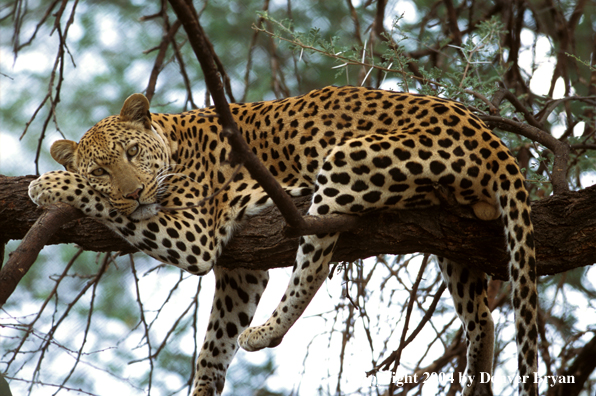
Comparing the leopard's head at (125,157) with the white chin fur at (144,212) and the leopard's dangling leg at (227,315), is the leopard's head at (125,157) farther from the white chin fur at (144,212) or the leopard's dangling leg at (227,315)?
the leopard's dangling leg at (227,315)

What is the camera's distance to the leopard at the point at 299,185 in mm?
3939

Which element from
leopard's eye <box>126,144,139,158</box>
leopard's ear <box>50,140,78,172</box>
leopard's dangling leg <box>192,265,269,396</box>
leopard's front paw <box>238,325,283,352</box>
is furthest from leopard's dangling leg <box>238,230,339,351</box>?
leopard's ear <box>50,140,78,172</box>

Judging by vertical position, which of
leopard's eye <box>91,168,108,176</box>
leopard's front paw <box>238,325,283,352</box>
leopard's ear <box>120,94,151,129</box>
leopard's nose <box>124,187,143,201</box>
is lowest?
leopard's front paw <box>238,325,283,352</box>

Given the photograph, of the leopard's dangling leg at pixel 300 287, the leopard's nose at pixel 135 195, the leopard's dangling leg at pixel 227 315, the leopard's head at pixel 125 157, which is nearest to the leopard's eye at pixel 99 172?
the leopard's head at pixel 125 157

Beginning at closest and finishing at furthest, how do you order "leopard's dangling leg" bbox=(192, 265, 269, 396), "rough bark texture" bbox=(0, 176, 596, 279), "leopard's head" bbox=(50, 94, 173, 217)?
"rough bark texture" bbox=(0, 176, 596, 279) → "leopard's head" bbox=(50, 94, 173, 217) → "leopard's dangling leg" bbox=(192, 265, 269, 396)

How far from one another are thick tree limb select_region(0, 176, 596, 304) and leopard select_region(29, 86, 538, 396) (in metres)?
0.09

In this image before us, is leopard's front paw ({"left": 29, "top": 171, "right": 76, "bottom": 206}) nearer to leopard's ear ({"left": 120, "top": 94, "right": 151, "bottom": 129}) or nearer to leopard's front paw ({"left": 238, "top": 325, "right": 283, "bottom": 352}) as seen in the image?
leopard's ear ({"left": 120, "top": 94, "right": 151, "bottom": 129})

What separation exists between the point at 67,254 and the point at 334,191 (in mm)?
8474

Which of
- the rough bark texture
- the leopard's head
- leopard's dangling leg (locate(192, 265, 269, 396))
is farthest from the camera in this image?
leopard's dangling leg (locate(192, 265, 269, 396))

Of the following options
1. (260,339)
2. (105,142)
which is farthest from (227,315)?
(105,142)

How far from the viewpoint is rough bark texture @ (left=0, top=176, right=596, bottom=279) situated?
389 cm

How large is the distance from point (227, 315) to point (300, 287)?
1.31 meters

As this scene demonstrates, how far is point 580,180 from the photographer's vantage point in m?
6.12

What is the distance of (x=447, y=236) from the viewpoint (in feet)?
13.1
